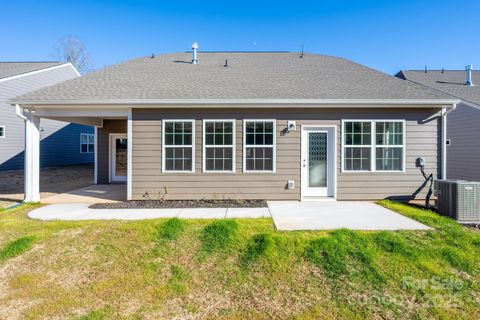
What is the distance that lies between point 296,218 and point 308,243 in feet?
4.48

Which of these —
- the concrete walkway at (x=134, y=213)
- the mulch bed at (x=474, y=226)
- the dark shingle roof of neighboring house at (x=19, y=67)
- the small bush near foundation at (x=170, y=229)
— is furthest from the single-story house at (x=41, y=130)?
the mulch bed at (x=474, y=226)

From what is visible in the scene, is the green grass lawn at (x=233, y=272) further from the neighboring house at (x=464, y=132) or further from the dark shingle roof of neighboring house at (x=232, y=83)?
the neighboring house at (x=464, y=132)

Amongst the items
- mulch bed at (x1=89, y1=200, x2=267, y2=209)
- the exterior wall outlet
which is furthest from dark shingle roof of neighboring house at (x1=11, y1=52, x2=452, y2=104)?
mulch bed at (x1=89, y1=200, x2=267, y2=209)

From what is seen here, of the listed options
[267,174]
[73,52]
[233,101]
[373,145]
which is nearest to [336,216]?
[267,174]

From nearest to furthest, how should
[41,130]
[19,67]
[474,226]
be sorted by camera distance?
[474,226] → [41,130] → [19,67]

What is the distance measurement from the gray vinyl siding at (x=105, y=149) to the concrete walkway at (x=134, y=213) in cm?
441

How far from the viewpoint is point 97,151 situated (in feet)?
36.7

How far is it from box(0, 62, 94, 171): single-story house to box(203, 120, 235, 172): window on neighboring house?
13615 millimetres

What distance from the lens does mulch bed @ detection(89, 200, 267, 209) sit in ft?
22.7

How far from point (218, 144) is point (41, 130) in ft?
48.2

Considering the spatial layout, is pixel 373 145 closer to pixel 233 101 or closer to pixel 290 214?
pixel 290 214

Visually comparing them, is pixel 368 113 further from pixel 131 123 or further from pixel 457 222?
pixel 131 123

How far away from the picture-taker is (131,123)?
299 inches

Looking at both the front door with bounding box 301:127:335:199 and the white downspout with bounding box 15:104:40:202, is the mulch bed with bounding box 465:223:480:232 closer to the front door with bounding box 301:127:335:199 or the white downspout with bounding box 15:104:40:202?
the front door with bounding box 301:127:335:199
